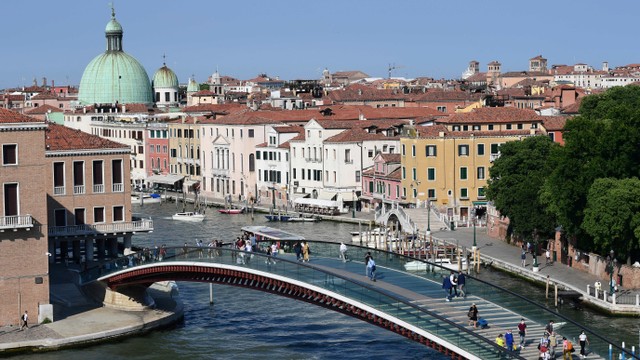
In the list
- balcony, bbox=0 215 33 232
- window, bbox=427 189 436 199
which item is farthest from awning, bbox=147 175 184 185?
balcony, bbox=0 215 33 232

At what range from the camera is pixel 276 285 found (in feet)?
90.3

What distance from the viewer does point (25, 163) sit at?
31109mm

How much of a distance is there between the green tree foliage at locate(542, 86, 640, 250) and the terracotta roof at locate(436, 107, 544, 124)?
641 inches

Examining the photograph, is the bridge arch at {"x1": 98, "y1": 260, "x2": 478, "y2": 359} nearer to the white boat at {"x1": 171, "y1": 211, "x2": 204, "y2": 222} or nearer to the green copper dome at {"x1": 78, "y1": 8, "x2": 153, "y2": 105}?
the white boat at {"x1": 171, "y1": 211, "x2": 204, "y2": 222}

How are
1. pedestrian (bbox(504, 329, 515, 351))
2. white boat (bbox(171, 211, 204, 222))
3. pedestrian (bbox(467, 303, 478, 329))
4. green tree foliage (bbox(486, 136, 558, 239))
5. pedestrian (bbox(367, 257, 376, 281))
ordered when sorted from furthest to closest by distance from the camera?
1. white boat (bbox(171, 211, 204, 222))
2. green tree foliage (bbox(486, 136, 558, 239))
3. pedestrian (bbox(367, 257, 376, 281))
4. pedestrian (bbox(467, 303, 478, 329))
5. pedestrian (bbox(504, 329, 515, 351))

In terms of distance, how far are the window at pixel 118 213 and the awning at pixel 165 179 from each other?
126 feet

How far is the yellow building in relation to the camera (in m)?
55.1

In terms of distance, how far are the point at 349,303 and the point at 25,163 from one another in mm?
9931

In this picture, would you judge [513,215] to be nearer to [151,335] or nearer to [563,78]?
[151,335]

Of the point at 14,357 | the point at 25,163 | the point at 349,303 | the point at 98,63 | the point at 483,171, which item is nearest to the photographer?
the point at 349,303

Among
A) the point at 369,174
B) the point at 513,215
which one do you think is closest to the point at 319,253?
the point at 513,215

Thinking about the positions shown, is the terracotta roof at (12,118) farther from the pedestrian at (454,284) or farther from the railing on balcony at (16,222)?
the pedestrian at (454,284)

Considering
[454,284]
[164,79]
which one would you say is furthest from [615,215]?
[164,79]

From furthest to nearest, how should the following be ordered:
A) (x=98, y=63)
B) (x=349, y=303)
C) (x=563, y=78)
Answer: (x=563, y=78) < (x=98, y=63) < (x=349, y=303)
